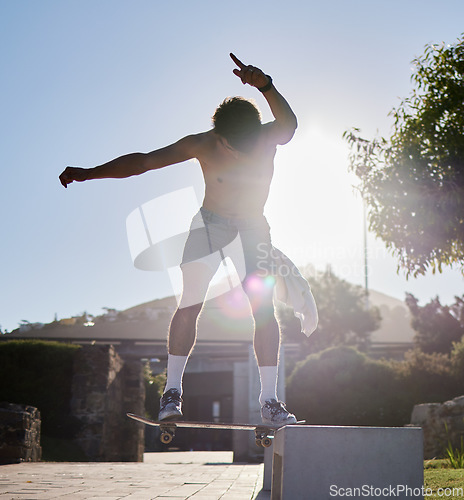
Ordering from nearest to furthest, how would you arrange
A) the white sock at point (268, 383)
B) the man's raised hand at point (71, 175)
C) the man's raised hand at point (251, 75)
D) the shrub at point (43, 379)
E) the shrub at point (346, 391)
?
the man's raised hand at point (251, 75), the white sock at point (268, 383), the man's raised hand at point (71, 175), the shrub at point (43, 379), the shrub at point (346, 391)

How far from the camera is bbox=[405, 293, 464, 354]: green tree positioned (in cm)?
3753

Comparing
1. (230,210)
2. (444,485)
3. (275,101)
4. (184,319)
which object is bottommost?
(444,485)

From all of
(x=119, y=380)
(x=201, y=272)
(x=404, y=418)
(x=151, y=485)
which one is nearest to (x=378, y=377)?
(x=404, y=418)

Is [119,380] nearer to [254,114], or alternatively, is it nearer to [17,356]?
[17,356]

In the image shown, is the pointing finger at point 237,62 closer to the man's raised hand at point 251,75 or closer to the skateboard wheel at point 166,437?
the man's raised hand at point 251,75

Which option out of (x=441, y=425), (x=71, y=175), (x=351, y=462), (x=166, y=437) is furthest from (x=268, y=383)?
(x=441, y=425)

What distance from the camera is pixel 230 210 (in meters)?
3.82

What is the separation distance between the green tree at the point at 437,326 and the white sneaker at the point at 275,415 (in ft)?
119

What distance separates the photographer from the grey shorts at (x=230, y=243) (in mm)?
3795

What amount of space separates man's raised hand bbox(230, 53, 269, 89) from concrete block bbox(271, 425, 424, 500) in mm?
2166

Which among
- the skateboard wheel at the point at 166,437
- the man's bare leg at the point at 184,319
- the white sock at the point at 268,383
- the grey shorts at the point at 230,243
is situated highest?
the grey shorts at the point at 230,243

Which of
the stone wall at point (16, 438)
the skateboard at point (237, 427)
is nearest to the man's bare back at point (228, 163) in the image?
the skateboard at point (237, 427)

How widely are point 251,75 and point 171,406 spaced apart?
7.14 ft

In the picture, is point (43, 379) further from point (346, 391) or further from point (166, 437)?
point (166, 437)
